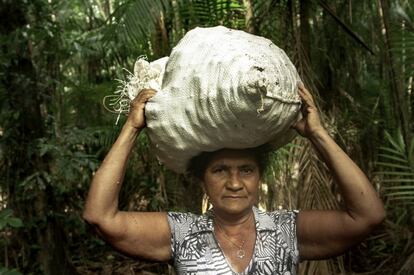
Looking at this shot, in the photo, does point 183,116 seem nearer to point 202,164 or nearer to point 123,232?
point 202,164

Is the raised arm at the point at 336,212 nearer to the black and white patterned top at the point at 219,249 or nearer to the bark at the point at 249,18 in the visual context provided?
the black and white patterned top at the point at 219,249

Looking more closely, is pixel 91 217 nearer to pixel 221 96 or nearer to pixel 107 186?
pixel 107 186

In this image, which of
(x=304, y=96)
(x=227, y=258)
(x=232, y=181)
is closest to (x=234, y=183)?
(x=232, y=181)

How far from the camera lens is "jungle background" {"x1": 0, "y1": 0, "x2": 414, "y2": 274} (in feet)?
9.78

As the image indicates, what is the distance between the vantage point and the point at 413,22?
3.33 m

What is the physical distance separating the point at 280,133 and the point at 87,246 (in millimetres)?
3930

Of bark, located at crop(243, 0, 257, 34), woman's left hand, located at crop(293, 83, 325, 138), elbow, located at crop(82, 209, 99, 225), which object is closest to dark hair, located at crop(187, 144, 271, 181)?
woman's left hand, located at crop(293, 83, 325, 138)

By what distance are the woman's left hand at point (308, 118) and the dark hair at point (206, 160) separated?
13cm

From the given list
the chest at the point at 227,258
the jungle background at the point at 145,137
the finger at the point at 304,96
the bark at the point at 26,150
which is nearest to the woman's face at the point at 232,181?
the chest at the point at 227,258

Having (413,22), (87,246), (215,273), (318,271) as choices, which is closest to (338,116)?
(413,22)

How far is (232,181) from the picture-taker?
1627mm

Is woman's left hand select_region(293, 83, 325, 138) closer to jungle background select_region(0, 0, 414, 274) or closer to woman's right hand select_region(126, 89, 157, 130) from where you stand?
woman's right hand select_region(126, 89, 157, 130)

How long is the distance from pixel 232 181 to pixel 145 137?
7.27 feet

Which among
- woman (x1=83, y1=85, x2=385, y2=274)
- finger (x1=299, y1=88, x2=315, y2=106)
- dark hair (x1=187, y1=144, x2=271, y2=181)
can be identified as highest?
finger (x1=299, y1=88, x2=315, y2=106)
